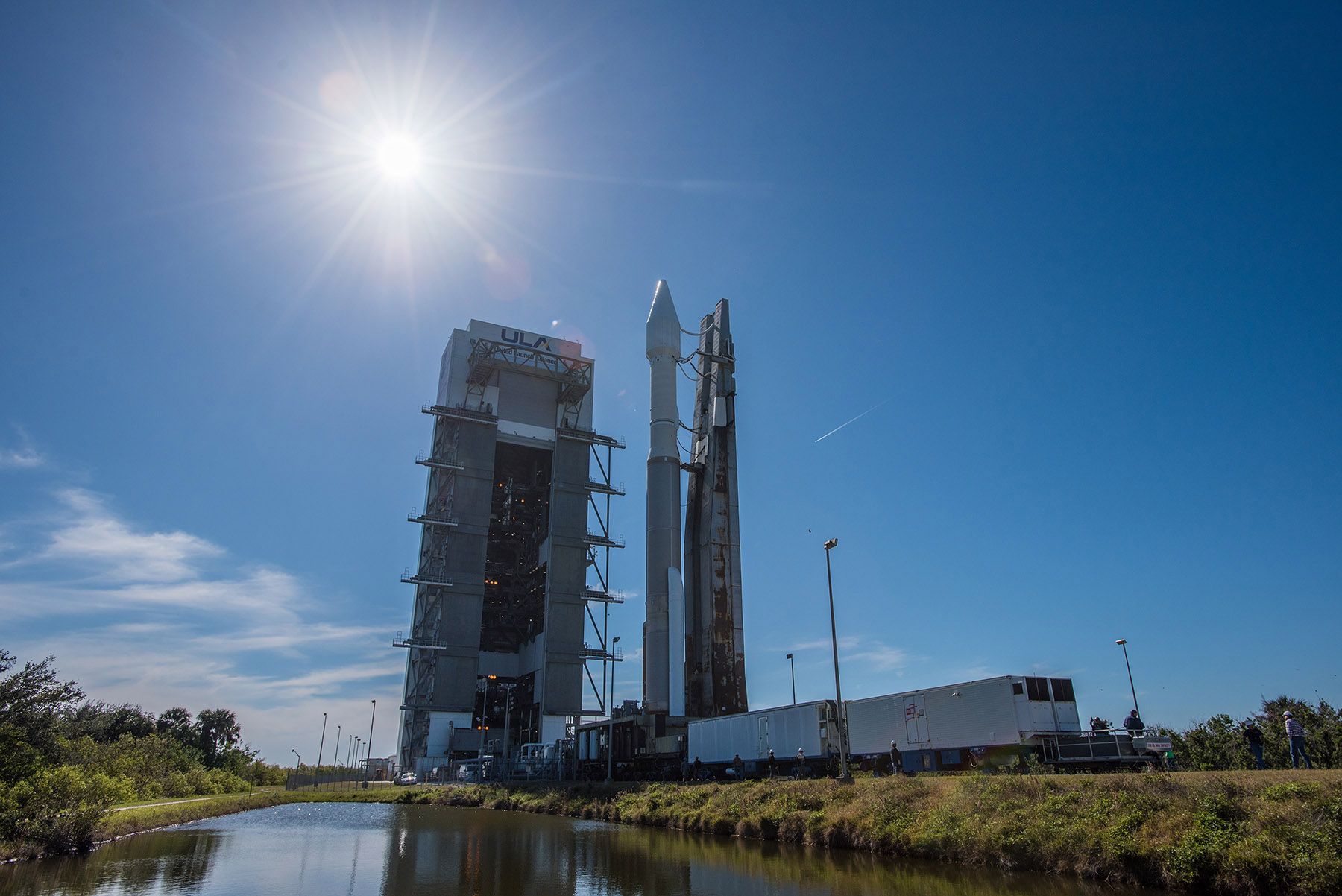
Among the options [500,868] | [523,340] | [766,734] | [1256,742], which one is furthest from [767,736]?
[523,340]

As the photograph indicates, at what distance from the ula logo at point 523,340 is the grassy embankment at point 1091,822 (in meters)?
52.6

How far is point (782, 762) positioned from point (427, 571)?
144 feet

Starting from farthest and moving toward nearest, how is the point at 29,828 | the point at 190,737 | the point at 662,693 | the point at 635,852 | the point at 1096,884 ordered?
the point at 190,737 < the point at 662,693 < the point at 29,828 < the point at 635,852 < the point at 1096,884

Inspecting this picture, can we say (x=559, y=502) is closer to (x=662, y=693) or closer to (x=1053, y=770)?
(x=662, y=693)

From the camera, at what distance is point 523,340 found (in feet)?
240

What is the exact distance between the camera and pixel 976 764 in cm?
2255

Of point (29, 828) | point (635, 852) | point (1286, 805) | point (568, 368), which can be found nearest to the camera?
point (1286, 805)

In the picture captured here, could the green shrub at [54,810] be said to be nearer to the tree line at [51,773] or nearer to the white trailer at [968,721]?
the tree line at [51,773]

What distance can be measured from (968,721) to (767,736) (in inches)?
400

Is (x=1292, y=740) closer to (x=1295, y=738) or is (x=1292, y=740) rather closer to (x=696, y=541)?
(x=1295, y=738)

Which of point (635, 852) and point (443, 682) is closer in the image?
point (635, 852)

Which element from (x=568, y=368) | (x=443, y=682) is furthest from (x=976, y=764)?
(x=568, y=368)

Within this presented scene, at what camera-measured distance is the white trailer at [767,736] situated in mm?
29266

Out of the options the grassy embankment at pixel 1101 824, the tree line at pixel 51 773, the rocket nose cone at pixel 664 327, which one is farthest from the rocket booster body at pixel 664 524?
the tree line at pixel 51 773
